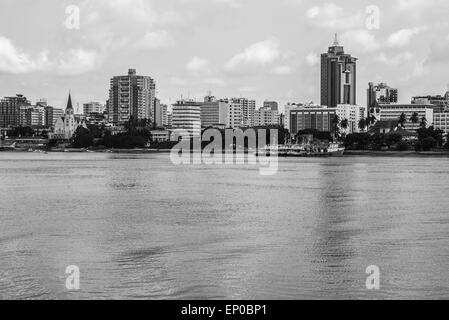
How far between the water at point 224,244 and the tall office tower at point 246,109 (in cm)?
12904

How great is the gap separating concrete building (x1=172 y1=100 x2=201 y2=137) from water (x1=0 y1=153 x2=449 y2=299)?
102 metres

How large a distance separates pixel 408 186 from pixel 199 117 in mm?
103567

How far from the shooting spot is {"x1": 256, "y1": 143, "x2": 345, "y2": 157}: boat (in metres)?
88.7

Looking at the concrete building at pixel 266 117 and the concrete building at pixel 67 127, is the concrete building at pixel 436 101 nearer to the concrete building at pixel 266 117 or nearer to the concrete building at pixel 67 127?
the concrete building at pixel 266 117

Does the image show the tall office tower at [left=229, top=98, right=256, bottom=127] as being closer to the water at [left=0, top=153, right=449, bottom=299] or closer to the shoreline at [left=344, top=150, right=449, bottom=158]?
the shoreline at [left=344, top=150, right=449, bottom=158]

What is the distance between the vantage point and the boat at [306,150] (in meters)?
88.7

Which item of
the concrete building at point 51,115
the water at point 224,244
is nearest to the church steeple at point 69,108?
the concrete building at point 51,115

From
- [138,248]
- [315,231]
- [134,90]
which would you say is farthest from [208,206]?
[134,90]

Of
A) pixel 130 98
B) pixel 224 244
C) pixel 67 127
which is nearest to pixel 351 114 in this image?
pixel 130 98

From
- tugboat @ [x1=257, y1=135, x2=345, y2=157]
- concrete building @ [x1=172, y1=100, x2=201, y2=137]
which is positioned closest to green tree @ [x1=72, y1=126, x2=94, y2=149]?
concrete building @ [x1=172, y1=100, x2=201, y2=137]

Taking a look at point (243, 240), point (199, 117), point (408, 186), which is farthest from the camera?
point (199, 117)

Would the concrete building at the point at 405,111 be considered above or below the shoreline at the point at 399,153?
above

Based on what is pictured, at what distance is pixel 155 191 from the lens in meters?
28.6

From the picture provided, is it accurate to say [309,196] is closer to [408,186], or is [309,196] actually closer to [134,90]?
[408,186]
